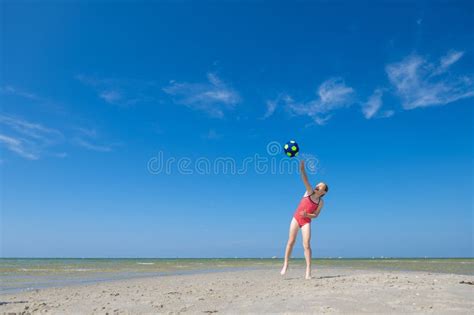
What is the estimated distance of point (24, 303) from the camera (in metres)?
7.55

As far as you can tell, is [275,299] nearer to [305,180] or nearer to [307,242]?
[307,242]

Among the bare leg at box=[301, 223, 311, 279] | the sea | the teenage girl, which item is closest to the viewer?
the teenage girl

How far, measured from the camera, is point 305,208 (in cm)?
1001

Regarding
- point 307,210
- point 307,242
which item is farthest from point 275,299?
point 307,210

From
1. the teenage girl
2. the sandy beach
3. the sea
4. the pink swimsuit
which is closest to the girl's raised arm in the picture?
the teenage girl

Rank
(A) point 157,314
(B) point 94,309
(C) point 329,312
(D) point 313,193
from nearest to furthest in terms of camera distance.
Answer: (C) point 329,312 → (A) point 157,314 → (B) point 94,309 → (D) point 313,193

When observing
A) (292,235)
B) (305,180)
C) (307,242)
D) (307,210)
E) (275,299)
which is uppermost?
(305,180)

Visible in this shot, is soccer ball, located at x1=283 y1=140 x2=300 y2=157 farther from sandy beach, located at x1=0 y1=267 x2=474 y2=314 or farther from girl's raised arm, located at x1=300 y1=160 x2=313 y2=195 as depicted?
sandy beach, located at x1=0 y1=267 x2=474 y2=314

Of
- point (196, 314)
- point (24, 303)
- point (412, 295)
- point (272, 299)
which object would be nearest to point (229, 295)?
point (272, 299)

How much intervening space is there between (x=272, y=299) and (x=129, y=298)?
284 cm

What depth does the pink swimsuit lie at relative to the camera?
993 centimetres

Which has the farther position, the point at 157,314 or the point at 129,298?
the point at 129,298

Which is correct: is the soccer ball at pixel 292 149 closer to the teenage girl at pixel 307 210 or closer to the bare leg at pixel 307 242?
the teenage girl at pixel 307 210

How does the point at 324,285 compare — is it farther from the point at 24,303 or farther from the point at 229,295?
the point at 24,303
